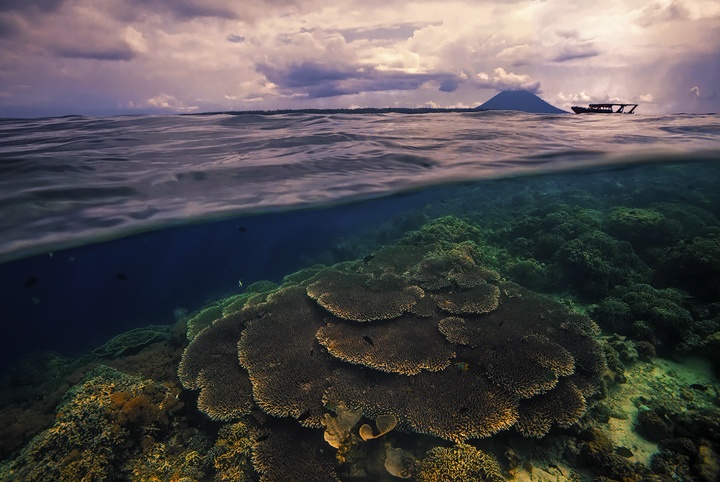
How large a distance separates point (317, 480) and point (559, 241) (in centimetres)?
1105

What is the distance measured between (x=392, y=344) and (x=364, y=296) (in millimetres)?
1744

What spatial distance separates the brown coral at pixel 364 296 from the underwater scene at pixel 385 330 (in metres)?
0.06

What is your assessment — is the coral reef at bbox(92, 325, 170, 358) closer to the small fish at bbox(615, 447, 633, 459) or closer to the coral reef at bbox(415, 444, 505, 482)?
the coral reef at bbox(415, 444, 505, 482)

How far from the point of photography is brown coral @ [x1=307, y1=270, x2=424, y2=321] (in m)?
6.84

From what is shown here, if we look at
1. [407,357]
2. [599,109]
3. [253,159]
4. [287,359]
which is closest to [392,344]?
[407,357]

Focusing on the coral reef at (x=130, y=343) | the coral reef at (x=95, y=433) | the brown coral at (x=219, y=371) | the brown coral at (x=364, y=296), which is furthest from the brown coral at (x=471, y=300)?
the coral reef at (x=130, y=343)

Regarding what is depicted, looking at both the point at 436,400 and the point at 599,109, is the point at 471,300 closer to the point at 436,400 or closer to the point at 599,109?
the point at 436,400

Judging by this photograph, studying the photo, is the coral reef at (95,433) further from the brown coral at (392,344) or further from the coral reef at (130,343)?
the coral reef at (130,343)

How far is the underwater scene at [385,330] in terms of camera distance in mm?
4812

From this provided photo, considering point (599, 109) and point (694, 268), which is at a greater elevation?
point (599, 109)

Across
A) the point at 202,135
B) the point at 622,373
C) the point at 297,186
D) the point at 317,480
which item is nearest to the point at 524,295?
the point at 622,373

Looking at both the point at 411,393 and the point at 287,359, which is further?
the point at 287,359

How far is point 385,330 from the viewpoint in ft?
21.3

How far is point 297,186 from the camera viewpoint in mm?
11664
